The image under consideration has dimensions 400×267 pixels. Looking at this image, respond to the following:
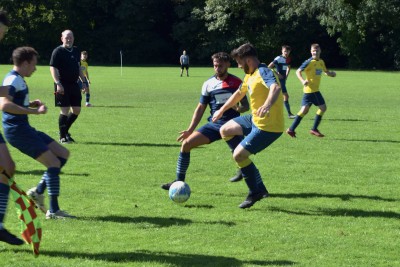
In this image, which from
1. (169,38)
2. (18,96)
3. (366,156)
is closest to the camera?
(18,96)

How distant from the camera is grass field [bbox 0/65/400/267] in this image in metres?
6.46

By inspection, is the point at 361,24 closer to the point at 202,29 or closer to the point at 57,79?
the point at 202,29

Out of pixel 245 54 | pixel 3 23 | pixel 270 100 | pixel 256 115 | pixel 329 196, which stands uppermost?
pixel 3 23

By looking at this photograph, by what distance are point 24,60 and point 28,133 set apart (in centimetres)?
77

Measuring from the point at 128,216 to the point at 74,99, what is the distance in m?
6.63

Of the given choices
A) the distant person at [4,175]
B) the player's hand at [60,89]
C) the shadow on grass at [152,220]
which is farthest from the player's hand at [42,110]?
the player's hand at [60,89]

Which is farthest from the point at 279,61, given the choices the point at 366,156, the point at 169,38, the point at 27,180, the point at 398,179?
the point at 169,38

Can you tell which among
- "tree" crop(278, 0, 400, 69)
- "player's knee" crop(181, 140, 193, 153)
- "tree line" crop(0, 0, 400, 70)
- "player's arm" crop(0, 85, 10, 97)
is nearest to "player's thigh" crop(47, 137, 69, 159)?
"player's arm" crop(0, 85, 10, 97)

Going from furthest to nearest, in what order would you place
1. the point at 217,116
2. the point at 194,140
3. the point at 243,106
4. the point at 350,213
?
the point at 243,106 < the point at 194,140 < the point at 217,116 < the point at 350,213

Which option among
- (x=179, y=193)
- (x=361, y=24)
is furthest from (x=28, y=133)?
(x=361, y=24)

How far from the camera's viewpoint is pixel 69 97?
14.2m

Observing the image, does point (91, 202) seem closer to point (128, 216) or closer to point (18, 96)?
point (128, 216)

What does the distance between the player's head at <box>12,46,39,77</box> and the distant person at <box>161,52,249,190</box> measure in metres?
2.43

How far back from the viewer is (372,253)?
6.53m
